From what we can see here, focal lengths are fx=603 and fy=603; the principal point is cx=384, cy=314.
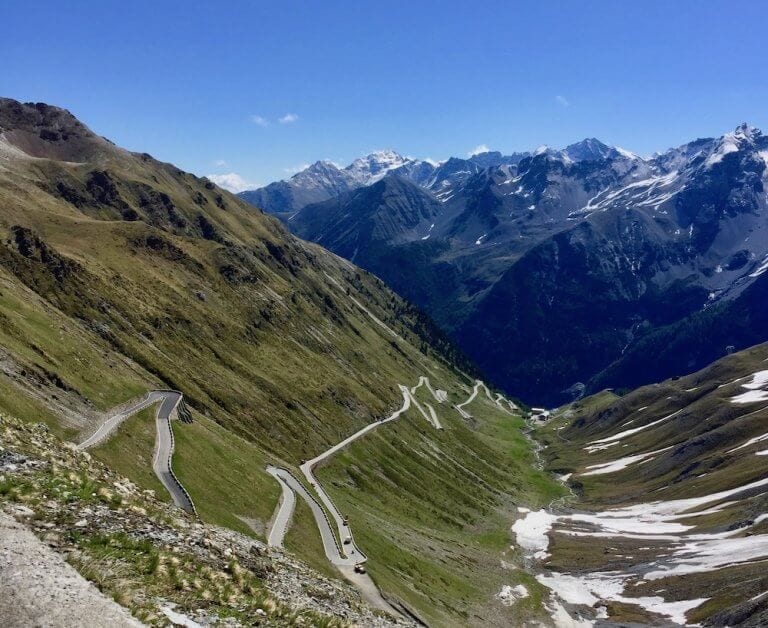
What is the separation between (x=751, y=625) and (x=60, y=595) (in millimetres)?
90257

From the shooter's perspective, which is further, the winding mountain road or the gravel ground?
the winding mountain road

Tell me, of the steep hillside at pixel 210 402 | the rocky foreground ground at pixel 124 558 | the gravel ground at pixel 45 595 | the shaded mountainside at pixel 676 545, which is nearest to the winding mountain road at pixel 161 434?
the steep hillside at pixel 210 402

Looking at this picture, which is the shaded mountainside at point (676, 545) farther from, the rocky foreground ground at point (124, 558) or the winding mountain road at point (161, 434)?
the rocky foreground ground at point (124, 558)

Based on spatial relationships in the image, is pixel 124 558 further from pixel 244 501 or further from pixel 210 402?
pixel 210 402

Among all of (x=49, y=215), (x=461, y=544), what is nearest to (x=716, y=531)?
(x=461, y=544)

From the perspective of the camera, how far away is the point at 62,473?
29703mm

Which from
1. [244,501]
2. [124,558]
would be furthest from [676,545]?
[124,558]

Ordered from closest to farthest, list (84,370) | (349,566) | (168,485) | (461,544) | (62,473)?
(62,473) < (168,485) < (349,566) < (84,370) < (461,544)

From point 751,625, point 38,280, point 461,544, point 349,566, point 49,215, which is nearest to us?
point 349,566

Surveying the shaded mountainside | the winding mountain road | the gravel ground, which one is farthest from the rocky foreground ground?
the shaded mountainside

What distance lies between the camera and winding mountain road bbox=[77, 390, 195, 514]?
205ft

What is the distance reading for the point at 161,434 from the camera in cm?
7938

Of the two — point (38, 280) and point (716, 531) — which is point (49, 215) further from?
point (716, 531)

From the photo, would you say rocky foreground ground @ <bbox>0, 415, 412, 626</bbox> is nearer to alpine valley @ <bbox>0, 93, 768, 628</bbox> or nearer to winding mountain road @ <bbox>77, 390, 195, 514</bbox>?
alpine valley @ <bbox>0, 93, 768, 628</bbox>
